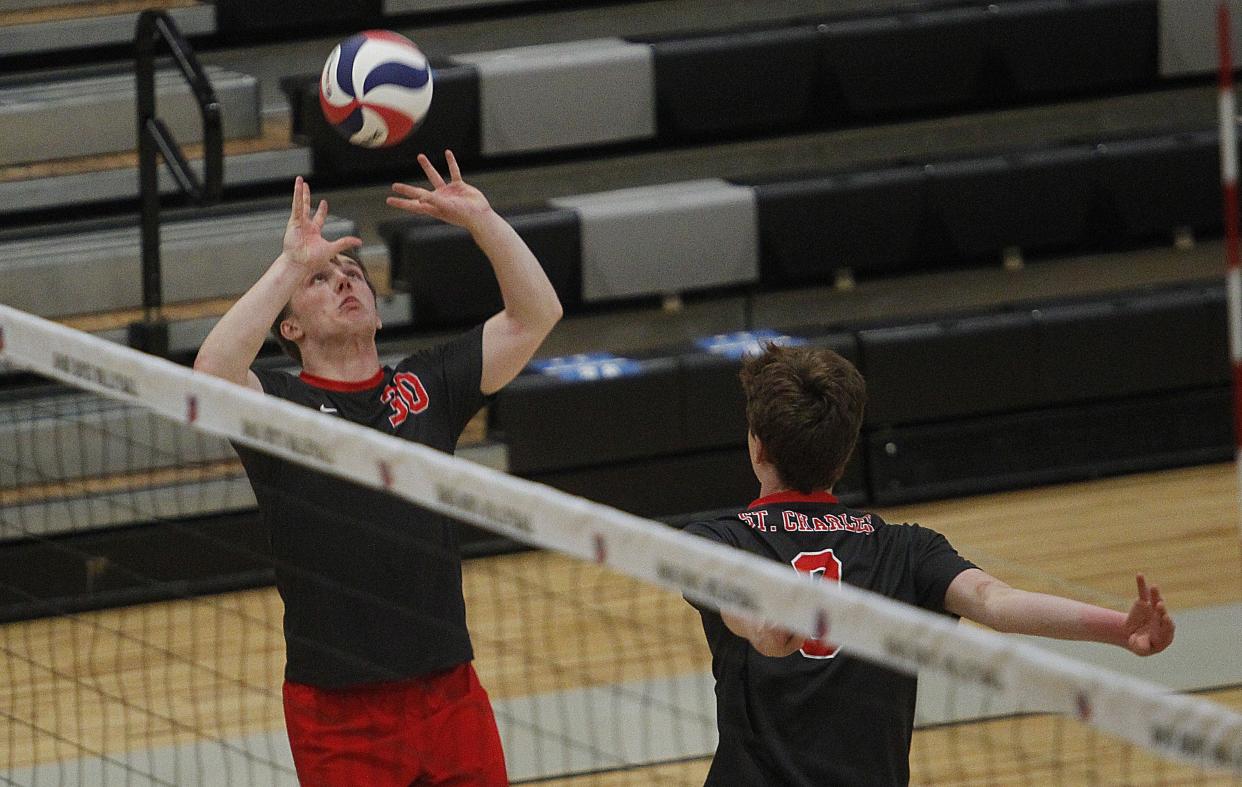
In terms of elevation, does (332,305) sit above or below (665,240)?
above

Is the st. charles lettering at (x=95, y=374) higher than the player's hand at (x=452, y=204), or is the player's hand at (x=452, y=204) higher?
the player's hand at (x=452, y=204)

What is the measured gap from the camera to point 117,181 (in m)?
7.85

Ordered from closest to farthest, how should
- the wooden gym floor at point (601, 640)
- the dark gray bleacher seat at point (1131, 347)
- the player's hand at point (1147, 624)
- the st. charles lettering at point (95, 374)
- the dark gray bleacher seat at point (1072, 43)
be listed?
1. the player's hand at point (1147, 624)
2. the st. charles lettering at point (95, 374)
3. the wooden gym floor at point (601, 640)
4. the dark gray bleacher seat at point (1131, 347)
5. the dark gray bleacher seat at point (1072, 43)

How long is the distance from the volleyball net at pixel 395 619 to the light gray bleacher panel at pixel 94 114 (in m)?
1.34

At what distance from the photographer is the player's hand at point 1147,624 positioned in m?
2.70

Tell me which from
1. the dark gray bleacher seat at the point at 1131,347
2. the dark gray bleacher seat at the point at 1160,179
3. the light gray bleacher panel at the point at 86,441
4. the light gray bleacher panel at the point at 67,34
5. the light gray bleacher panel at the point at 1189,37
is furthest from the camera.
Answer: the light gray bleacher panel at the point at 1189,37

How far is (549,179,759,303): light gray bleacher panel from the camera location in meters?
7.88

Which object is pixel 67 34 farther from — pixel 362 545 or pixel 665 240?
pixel 362 545

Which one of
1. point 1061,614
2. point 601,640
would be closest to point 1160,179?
point 601,640

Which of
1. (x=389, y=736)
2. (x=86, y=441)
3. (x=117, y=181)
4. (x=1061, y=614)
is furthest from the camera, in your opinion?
(x=117, y=181)

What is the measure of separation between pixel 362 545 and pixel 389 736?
360 mm

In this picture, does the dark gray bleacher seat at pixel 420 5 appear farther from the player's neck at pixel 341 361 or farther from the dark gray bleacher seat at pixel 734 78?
the player's neck at pixel 341 361

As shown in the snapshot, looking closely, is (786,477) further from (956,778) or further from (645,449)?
Result: (645,449)

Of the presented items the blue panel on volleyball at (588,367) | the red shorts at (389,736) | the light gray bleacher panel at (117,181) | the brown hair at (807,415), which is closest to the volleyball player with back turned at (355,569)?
the red shorts at (389,736)
